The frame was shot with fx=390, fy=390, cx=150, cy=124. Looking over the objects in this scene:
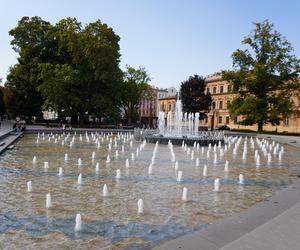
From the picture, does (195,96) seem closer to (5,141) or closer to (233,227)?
(5,141)

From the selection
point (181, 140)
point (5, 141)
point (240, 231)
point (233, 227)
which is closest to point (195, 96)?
point (181, 140)

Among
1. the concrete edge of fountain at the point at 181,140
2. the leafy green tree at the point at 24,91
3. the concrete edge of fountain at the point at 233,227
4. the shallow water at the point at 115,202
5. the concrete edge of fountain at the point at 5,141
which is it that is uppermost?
the leafy green tree at the point at 24,91

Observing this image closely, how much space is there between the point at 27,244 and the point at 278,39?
56992 mm

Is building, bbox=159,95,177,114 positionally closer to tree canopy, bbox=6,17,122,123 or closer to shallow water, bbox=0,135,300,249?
tree canopy, bbox=6,17,122,123

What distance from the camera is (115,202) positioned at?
9.80 metres

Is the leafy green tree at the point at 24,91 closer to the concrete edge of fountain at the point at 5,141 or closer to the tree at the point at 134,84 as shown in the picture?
the tree at the point at 134,84

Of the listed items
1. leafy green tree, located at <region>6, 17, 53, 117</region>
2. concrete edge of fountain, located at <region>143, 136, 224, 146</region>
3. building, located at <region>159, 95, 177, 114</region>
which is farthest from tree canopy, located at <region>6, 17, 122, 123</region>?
building, located at <region>159, 95, 177, 114</region>

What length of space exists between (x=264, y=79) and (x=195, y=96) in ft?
72.3

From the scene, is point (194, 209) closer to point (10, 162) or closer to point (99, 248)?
point (99, 248)

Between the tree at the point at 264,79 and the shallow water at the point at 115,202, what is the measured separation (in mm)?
38982

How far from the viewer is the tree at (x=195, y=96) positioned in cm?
7644

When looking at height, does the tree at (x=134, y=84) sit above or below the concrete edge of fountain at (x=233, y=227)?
above

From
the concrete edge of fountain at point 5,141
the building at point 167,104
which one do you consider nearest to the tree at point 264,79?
the concrete edge of fountain at point 5,141

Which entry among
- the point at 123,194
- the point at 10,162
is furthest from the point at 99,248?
the point at 10,162
